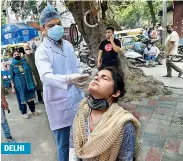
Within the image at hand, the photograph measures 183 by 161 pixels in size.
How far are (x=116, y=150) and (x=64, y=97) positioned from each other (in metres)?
0.69

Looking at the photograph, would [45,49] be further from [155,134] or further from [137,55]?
[137,55]

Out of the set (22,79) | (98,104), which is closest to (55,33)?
(98,104)

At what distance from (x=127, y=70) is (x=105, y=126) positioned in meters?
4.31

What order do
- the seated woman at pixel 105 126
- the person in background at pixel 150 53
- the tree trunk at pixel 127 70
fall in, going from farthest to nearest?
the person in background at pixel 150 53
the tree trunk at pixel 127 70
the seated woman at pixel 105 126

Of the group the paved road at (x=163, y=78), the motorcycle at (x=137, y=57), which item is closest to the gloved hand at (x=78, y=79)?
the paved road at (x=163, y=78)

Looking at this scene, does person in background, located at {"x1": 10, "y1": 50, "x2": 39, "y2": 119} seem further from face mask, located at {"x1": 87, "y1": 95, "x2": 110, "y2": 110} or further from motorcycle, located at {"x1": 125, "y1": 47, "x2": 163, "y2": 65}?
motorcycle, located at {"x1": 125, "y1": 47, "x2": 163, "y2": 65}

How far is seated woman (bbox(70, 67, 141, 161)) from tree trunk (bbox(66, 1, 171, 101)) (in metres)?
3.43

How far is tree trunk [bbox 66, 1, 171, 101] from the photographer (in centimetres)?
524

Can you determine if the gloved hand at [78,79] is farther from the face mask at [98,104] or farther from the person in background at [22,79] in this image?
the person in background at [22,79]

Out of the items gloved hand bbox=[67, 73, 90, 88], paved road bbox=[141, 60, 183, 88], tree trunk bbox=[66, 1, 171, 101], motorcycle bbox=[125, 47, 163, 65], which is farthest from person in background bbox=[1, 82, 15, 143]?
motorcycle bbox=[125, 47, 163, 65]

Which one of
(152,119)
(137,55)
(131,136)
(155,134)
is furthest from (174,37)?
(131,136)

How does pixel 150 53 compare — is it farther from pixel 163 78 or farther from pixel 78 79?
pixel 78 79

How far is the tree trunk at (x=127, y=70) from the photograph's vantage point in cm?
524

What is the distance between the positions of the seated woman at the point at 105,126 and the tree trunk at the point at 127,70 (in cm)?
343
